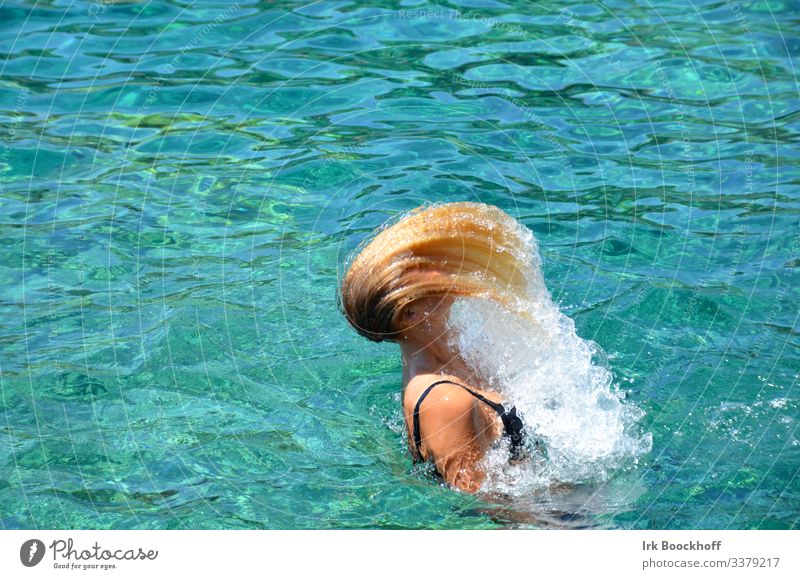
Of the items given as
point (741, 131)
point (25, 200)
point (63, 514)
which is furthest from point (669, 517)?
point (25, 200)

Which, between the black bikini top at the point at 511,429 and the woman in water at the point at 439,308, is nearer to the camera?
the woman in water at the point at 439,308

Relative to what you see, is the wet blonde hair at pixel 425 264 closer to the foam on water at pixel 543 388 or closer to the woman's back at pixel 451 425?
the foam on water at pixel 543 388

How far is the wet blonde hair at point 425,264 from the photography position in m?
Result: 4.50

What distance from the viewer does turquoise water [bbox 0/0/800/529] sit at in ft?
16.3

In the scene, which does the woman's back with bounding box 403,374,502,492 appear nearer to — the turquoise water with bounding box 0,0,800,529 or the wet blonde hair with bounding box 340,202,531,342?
the turquoise water with bounding box 0,0,800,529

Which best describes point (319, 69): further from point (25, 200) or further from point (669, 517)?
point (669, 517)

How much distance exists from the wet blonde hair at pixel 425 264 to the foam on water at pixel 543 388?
0.15 metres

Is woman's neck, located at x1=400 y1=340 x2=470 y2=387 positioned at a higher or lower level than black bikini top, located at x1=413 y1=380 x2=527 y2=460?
higher

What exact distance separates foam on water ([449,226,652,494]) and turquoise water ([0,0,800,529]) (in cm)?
11

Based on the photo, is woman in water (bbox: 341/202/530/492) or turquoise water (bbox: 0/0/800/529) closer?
woman in water (bbox: 341/202/530/492)

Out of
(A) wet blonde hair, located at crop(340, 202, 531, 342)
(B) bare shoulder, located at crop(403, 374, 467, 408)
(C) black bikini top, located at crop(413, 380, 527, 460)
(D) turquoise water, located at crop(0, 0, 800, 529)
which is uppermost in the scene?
(A) wet blonde hair, located at crop(340, 202, 531, 342)

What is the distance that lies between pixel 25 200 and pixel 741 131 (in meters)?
5.52

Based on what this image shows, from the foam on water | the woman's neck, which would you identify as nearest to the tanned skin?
the woman's neck

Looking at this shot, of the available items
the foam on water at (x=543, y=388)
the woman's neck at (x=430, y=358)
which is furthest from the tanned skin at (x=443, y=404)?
the foam on water at (x=543, y=388)
